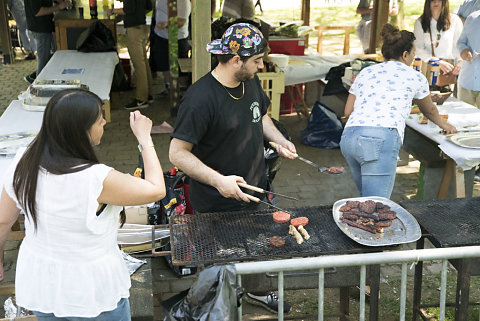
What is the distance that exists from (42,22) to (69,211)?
7.65 metres

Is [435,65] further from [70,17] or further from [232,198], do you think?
[70,17]

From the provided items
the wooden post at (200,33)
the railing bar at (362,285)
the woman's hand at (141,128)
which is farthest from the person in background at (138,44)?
the railing bar at (362,285)

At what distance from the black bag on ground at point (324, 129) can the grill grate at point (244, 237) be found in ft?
13.1

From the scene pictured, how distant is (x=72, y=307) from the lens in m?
2.48

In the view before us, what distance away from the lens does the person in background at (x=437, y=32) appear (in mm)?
6652

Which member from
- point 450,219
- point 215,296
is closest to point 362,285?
point 215,296

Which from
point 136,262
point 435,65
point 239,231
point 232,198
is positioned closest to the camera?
point 239,231

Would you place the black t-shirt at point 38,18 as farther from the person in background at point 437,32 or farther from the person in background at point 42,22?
the person in background at point 437,32

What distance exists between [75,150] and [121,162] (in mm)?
4663

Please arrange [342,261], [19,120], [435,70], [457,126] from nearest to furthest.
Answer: [342,261], [19,120], [457,126], [435,70]

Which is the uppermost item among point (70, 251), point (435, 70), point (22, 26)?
point (70, 251)

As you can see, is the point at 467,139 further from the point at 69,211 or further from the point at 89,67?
the point at 89,67

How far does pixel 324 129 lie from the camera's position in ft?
24.9

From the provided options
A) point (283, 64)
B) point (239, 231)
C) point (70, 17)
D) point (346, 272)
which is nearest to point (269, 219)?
point (239, 231)
